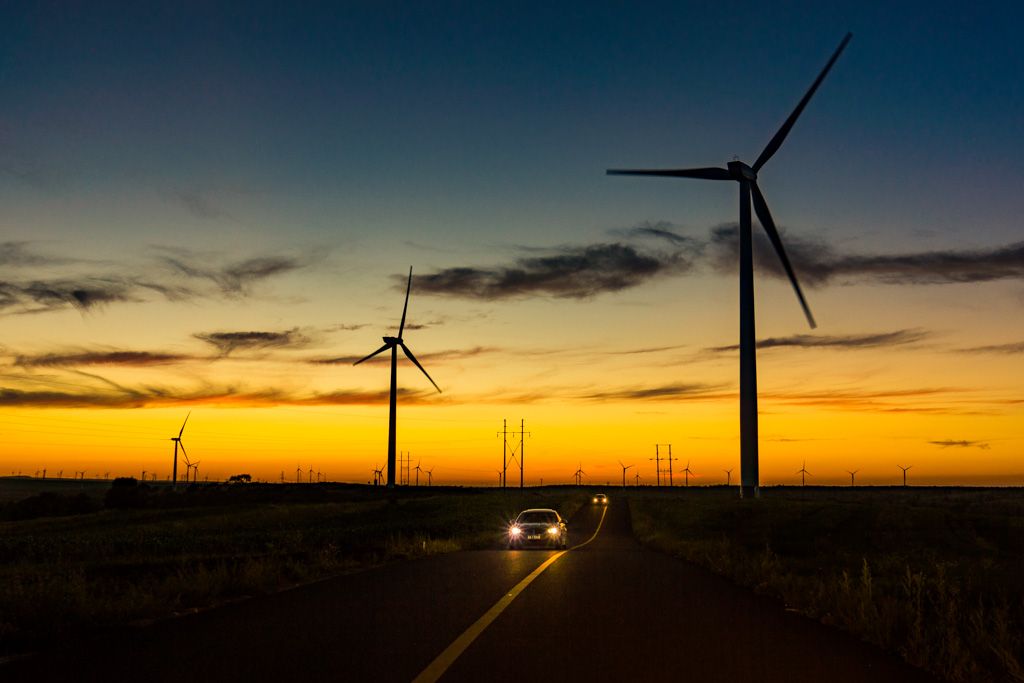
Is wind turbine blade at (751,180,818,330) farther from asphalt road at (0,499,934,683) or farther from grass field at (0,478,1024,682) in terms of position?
asphalt road at (0,499,934,683)

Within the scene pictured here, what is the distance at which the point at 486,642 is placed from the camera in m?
9.80

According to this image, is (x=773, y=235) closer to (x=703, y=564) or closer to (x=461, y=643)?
(x=703, y=564)

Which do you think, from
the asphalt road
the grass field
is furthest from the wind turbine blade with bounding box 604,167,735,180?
the asphalt road

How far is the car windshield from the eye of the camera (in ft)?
109

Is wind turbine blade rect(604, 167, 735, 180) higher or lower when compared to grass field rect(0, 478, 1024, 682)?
higher

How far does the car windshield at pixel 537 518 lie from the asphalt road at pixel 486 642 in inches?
662

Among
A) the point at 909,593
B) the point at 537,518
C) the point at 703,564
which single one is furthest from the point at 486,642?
the point at 537,518

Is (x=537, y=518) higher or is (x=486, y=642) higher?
(x=486, y=642)

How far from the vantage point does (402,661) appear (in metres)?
8.62

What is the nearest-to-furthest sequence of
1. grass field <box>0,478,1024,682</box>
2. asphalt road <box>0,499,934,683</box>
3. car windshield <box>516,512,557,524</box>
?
1. asphalt road <box>0,499,934,683</box>
2. grass field <box>0,478,1024,682</box>
3. car windshield <box>516,512,557,524</box>

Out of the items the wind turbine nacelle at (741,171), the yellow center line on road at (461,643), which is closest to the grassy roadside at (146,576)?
the yellow center line on road at (461,643)

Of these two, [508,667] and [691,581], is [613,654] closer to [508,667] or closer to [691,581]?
[508,667]

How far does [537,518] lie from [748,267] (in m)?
16.7

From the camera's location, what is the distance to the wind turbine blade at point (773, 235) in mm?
38531
